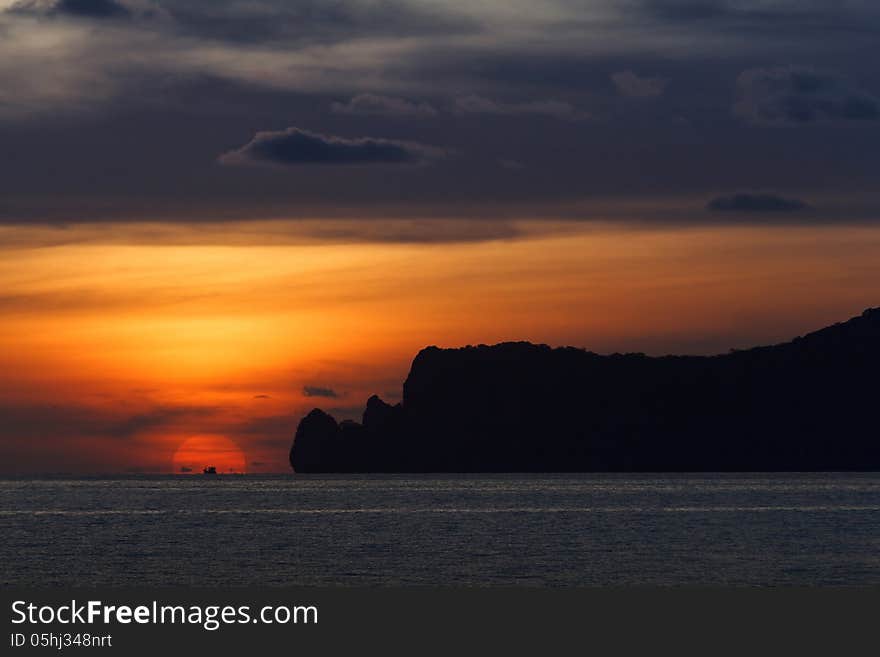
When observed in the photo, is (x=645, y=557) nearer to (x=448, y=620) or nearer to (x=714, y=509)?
(x=448, y=620)

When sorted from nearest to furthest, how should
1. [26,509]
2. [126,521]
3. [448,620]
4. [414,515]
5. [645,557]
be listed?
1. [448,620]
2. [645,557]
3. [126,521]
4. [414,515]
5. [26,509]

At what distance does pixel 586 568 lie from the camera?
82375 mm

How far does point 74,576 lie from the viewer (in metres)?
79.8

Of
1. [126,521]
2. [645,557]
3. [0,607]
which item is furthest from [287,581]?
[126,521]

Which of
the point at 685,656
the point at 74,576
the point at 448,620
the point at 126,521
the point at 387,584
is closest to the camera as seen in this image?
the point at 685,656

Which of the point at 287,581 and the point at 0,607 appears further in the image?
the point at 287,581

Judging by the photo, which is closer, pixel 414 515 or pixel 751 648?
pixel 751 648

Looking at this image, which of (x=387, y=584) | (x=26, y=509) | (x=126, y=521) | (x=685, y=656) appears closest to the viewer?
(x=685, y=656)

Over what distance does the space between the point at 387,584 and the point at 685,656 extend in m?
39.8

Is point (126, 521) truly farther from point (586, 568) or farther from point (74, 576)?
point (586, 568)

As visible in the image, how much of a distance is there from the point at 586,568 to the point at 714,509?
306ft

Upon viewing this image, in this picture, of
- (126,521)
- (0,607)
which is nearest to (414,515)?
(126,521)

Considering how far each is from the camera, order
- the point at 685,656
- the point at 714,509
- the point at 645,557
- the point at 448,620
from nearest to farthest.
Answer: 1. the point at 685,656
2. the point at 448,620
3. the point at 645,557
4. the point at 714,509

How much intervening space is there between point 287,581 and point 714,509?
106 m
